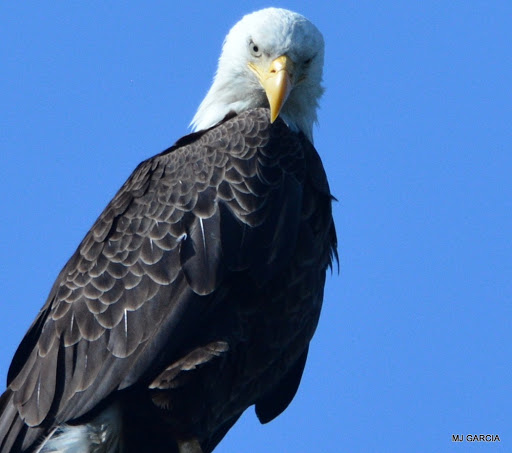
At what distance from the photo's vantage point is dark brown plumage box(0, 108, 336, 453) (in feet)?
30.3

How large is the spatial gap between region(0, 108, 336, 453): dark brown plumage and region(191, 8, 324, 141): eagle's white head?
35 centimetres

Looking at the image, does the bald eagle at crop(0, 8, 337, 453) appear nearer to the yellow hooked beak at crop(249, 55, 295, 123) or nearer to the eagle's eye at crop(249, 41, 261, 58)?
the yellow hooked beak at crop(249, 55, 295, 123)

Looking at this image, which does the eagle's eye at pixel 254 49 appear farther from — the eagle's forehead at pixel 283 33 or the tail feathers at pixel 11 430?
the tail feathers at pixel 11 430

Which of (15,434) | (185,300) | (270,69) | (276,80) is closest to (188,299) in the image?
(185,300)

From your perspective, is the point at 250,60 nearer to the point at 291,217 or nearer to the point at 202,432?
the point at 291,217

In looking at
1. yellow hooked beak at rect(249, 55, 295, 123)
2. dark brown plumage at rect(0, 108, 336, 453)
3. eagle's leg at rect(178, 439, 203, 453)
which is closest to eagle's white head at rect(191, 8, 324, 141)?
yellow hooked beak at rect(249, 55, 295, 123)

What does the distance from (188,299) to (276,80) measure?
1615 millimetres

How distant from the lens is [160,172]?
9.80m

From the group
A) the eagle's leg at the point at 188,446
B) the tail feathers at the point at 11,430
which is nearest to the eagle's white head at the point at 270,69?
the eagle's leg at the point at 188,446

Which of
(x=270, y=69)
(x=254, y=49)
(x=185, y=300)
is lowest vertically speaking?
(x=185, y=300)

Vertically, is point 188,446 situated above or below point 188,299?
below

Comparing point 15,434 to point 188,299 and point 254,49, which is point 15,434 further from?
point 254,49

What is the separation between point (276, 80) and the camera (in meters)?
9.82

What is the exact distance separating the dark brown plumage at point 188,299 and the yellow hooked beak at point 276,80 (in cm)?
15
